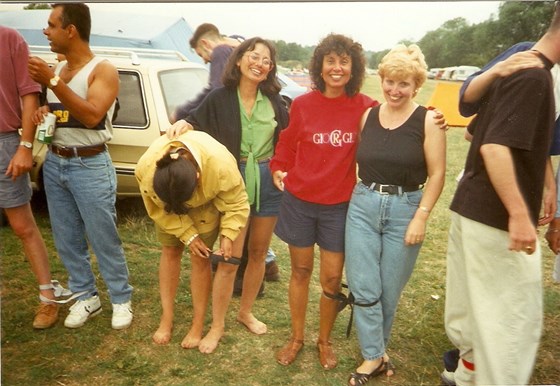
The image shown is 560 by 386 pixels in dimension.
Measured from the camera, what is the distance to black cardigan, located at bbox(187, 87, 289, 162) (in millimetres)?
2016

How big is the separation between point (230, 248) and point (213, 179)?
0.34 metres

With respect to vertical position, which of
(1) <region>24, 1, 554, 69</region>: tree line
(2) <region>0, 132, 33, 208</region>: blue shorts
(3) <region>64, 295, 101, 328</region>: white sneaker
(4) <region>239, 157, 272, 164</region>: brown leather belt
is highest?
(1) <region>24, 1, 554, 69</region>: tree line

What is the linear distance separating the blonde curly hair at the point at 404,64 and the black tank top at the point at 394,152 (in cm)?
13

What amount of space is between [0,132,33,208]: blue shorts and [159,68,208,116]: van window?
2.30ft

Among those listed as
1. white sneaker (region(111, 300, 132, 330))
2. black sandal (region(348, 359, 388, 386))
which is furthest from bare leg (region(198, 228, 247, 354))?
black sandal (region(348, 359, 388, 386))

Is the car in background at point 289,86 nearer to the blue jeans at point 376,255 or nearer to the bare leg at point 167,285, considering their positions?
the blue jeans at point 376,255

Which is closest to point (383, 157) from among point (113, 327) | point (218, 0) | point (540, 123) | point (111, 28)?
point (540, 123)

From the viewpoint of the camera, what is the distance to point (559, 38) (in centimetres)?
151

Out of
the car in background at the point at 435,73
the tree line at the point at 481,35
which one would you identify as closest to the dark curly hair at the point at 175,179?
the tree line at the point at 481,35

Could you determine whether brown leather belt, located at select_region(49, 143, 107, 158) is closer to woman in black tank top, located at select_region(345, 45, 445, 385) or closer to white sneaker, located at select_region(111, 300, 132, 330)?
white sneaker, located at select_region(111, 300, 132, 330)

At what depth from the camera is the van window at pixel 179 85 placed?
214cm

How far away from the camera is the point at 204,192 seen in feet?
6.22

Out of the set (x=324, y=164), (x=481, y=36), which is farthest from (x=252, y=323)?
(x=481, y=36)

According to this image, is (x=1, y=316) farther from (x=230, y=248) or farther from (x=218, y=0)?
(x=218, y=0)
